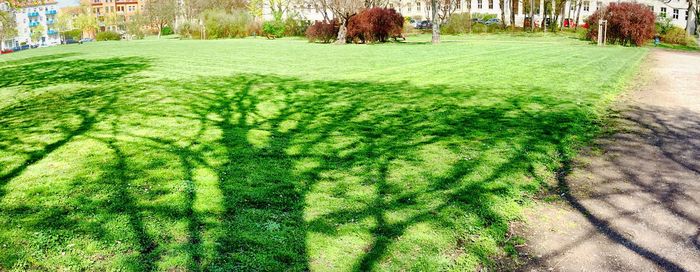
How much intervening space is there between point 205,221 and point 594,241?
3397mm

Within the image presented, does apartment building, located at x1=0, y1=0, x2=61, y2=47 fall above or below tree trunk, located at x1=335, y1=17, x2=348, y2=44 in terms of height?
above

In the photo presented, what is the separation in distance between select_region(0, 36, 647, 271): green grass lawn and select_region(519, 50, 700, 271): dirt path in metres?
0.33

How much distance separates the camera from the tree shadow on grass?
4.04m

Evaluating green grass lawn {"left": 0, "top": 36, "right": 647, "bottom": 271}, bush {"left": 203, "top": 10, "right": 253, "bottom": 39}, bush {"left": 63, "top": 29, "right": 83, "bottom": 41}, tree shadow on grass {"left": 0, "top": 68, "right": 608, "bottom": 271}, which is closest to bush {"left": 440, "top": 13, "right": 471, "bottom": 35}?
bush {"left": 203, "top": 10, "right": 253, "bottom": 39}

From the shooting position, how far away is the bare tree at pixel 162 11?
272 feet

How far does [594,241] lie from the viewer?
4.27 metres

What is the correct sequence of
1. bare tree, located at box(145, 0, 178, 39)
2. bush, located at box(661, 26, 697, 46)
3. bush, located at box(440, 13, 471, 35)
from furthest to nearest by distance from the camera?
bare tree, located at box(145, 0, 178, 39)
bush, located at box(440, 13, 471, 35)
bush, located at box(661, 26, 697, 46)

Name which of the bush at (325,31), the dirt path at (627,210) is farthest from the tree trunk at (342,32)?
the dirt path at (627,210)

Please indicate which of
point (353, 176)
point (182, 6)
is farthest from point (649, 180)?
point (182, 6)

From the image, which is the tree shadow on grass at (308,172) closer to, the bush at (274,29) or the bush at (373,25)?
the bush at (373,25)

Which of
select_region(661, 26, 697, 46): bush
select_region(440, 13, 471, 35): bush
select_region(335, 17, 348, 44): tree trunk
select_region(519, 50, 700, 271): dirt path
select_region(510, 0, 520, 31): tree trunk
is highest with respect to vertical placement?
select_region(510, 0, 520, 31): tree trunk

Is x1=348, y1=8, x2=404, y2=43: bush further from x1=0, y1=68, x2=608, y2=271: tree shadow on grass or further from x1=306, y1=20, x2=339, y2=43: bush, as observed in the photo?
x1=0, y1=68, x2=608, y2=271: tree shadow on grass

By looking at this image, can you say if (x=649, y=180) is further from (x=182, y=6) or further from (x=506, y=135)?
(x=182, y=6)

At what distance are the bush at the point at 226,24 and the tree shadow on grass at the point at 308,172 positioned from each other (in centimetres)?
4554
